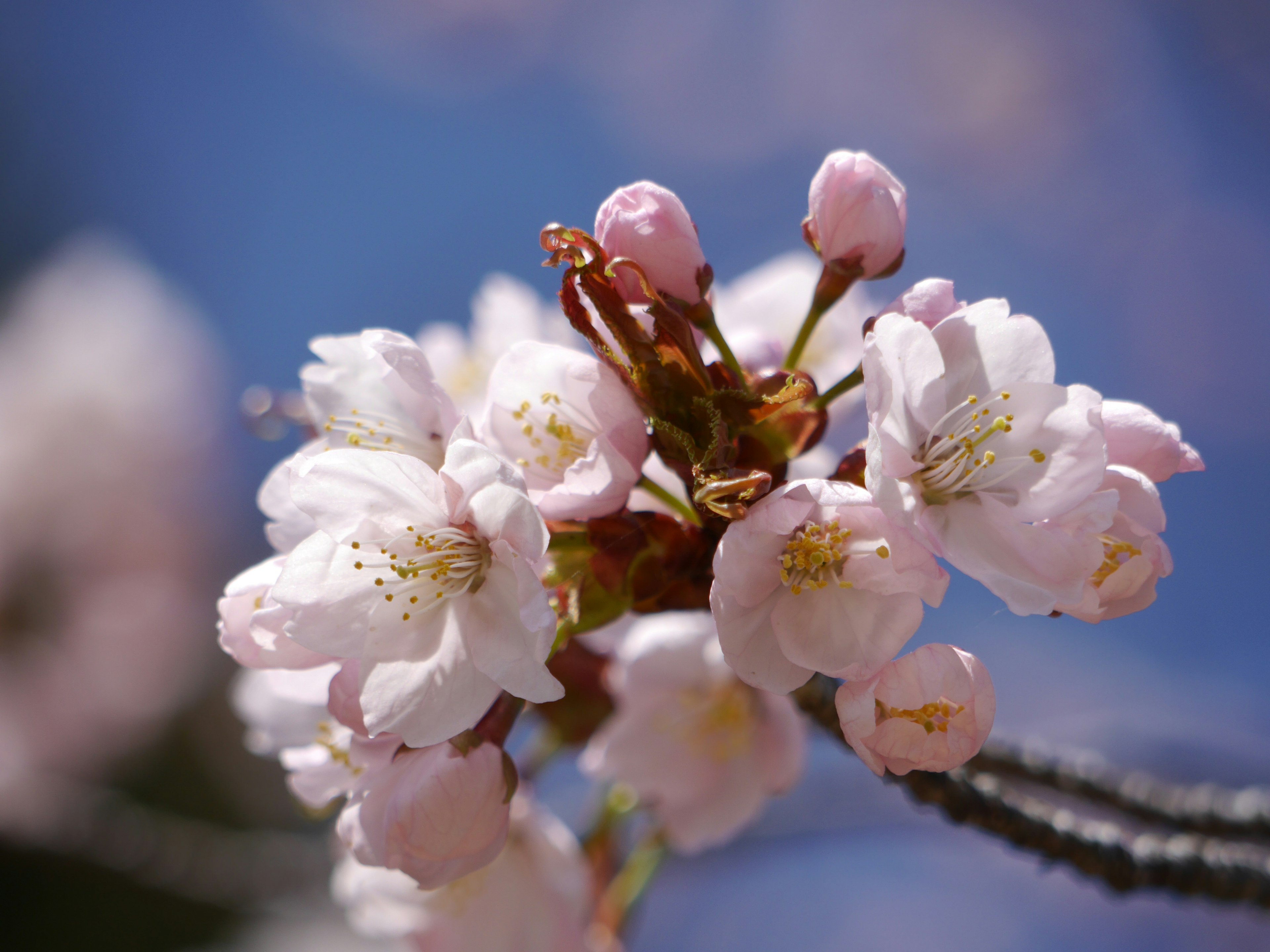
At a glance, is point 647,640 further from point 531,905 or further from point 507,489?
point 507,489

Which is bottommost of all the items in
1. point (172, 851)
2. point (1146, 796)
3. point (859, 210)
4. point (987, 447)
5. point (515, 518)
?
point (172, 851)

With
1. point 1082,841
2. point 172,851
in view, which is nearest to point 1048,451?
point 1082,841

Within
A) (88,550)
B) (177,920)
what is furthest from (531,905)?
(88,550)

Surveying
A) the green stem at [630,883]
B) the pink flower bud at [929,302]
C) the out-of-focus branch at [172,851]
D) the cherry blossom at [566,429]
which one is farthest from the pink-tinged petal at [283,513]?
the out-of-focus branch at [172,851]

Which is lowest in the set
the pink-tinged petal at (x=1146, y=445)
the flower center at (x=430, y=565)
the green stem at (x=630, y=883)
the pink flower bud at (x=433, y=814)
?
the green stem at (x=630, y=883)

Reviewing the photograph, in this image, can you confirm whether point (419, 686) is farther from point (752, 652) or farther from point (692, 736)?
point (692, 736)

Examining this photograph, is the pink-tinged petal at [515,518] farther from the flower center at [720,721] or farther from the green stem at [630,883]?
the green stem at [630,883]

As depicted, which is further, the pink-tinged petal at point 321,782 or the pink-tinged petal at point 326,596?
the pink-tinged petal at point 321,782
